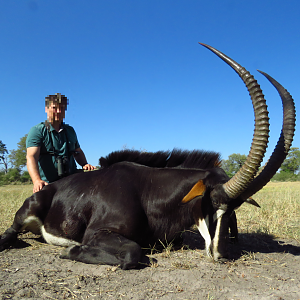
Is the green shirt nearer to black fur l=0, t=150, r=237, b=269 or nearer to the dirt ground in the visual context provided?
black fur l=0, t=150, r=237, b=269

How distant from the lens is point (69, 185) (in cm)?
472

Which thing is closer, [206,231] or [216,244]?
[216,244]

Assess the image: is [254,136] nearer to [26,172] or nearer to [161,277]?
[161,277]

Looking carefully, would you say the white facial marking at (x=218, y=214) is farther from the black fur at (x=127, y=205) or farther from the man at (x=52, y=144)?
the man at (x=52, y=144)

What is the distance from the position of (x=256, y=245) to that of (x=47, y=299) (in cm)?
342

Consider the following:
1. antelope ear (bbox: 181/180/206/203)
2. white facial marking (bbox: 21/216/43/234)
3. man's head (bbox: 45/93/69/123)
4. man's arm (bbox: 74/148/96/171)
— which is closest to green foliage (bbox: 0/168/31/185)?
man's arm (bbox: 74/148/96/171)

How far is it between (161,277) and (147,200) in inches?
47.8

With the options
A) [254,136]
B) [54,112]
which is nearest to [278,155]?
[254,136]

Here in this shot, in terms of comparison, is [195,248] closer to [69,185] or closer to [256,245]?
[256,245]

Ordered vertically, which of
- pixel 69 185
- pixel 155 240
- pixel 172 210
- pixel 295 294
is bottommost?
pixel 295 294

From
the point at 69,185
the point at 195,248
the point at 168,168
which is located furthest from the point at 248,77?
the point at 69,185

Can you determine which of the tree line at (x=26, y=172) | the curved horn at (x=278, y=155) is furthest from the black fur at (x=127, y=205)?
the tree line at (x=26, y=172)

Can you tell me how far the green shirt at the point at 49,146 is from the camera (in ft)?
17.1

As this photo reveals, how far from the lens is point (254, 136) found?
3418 mm
